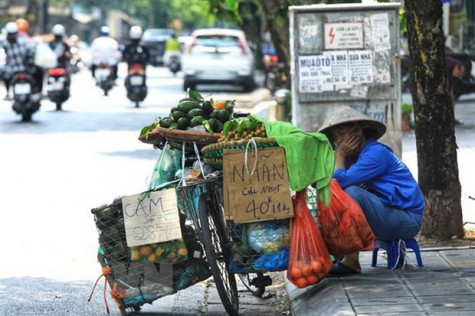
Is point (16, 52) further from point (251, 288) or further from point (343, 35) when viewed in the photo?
point (251, 288)

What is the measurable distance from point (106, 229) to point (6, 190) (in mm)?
6168

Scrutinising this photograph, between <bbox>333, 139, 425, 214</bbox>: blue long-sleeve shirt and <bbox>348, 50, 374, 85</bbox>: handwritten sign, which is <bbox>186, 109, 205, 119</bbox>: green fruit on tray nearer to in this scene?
<bbox>333, 139, 425, 214</bbox>: blue long-sleeve shirt

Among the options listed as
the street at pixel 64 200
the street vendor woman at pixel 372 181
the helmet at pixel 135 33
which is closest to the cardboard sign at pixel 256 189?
the street vendor woman at pixel 372 181

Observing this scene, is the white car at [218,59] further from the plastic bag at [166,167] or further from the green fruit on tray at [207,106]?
the plastic bag at [166,167]

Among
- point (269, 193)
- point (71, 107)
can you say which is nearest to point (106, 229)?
point (269, 193)

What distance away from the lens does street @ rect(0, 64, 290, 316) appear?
794cm

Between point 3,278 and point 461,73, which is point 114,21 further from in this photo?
point 3,278

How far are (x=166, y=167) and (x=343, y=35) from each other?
13.8ft

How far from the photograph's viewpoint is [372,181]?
24.8 ft

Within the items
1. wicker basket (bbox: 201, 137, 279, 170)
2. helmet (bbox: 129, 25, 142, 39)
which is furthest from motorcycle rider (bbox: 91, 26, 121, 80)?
wicker basket (bbox: 201, 137, 279, 170)

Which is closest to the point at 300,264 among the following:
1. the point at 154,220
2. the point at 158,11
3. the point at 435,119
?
the point at 154,220

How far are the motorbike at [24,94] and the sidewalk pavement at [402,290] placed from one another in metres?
14.2

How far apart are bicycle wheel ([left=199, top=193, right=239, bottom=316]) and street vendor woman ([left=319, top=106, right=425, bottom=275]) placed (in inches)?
31.3

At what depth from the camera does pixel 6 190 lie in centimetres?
1305
